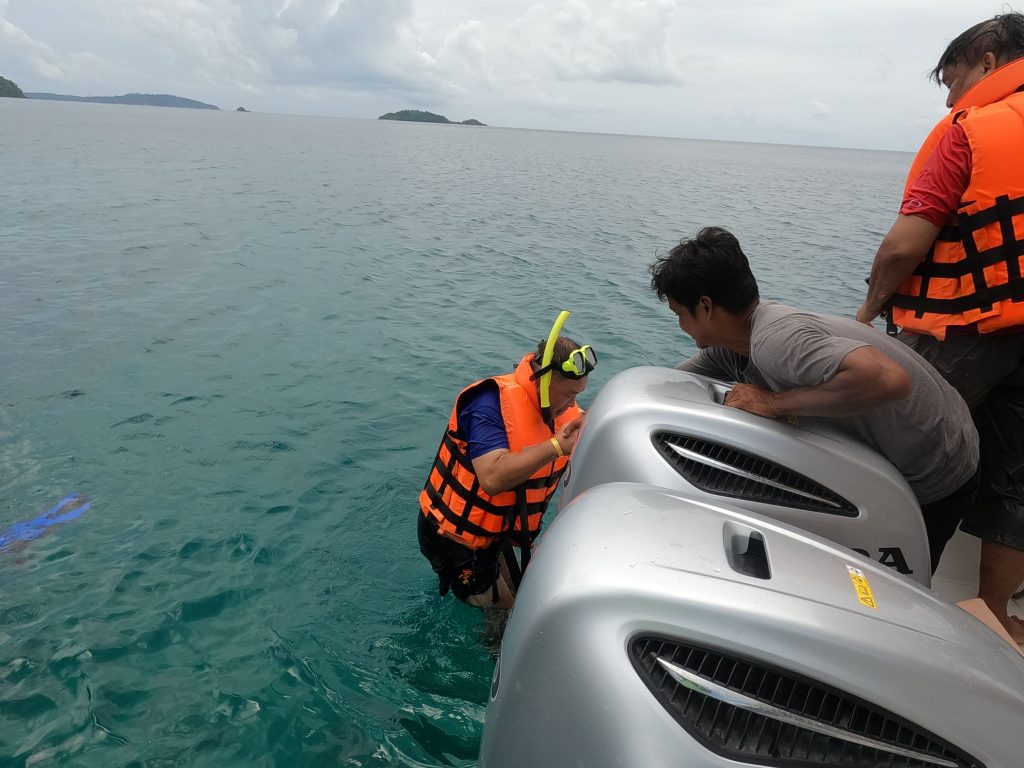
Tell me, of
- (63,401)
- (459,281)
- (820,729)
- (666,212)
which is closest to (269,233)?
(459,281)

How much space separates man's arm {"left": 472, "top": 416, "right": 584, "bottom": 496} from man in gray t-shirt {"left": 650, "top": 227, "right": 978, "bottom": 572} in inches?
28.3

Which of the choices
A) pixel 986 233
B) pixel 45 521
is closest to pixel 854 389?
pixel 986 233

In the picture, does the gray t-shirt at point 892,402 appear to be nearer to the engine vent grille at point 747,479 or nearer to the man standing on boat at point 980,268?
the engine vent grille at point 747,479

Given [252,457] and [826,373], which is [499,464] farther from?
→ [252,457]

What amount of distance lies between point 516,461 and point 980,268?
70.1 inches

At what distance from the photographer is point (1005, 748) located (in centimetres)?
133

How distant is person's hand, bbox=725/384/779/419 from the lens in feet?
7.17

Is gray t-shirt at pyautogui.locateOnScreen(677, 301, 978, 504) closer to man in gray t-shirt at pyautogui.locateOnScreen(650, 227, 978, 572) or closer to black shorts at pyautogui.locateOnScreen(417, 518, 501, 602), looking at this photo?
man in gray t-shirt at pyautogui.locateOnScreen(650, 227, 978, 572)

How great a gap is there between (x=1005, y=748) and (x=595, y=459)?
3.89 feet

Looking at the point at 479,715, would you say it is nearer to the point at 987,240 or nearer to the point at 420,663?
the point at 420,663

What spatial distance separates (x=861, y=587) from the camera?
157cm

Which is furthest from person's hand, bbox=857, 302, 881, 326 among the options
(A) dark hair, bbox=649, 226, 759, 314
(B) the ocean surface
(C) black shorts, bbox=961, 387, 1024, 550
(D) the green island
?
(D) the green island

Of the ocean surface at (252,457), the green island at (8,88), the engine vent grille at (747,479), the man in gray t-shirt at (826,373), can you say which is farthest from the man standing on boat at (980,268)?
the green island at (8,88)

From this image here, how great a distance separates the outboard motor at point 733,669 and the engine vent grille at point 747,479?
18.4 inches
